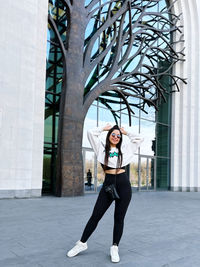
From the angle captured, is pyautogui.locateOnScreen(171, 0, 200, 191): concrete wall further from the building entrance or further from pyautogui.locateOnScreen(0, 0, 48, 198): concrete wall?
pyautogui.locateOnScreen(0, 0, 48, 198): concrete wall

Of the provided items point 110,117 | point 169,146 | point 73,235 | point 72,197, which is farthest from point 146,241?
point 169,146

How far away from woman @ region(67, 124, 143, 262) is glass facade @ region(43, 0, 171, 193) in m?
6.71

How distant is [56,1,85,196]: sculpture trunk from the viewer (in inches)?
476

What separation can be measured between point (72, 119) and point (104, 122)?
414 centimetres

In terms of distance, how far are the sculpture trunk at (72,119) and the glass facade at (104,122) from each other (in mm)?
1077

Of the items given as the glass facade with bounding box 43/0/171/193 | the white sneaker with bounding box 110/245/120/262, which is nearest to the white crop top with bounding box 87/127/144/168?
the white sneaker with bounding box 110/245/120/262

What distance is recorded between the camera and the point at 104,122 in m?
16.4

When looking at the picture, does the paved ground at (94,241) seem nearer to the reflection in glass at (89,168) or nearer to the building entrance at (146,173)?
the reflection in glass at (89,168)

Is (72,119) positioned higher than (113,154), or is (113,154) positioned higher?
(72,119)

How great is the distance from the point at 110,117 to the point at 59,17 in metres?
6.14

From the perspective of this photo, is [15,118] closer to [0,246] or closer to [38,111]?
[38,111]

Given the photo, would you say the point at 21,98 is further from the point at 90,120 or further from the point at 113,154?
the point at 113,154

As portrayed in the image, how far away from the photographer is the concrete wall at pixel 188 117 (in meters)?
20.9

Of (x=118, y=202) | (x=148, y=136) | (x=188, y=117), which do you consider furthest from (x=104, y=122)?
(x=118, y=202)
